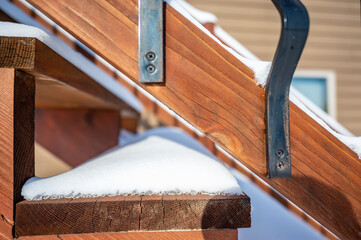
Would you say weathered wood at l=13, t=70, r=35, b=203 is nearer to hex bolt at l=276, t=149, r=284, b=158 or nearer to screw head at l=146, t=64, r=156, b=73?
screw head at l=146, t=64, r=156, b=73

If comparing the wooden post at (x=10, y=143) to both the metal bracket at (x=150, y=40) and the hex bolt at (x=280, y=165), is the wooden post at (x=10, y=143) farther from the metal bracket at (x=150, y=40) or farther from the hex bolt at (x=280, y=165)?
the hex bolt at (x=280, y=165)

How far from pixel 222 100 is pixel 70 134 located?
144cm

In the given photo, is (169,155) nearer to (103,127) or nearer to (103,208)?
(103,208)

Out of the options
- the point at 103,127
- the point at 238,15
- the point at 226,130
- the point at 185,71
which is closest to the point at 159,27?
the point at 185,71

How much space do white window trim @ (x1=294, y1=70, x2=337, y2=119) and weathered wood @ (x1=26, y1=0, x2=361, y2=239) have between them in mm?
3920

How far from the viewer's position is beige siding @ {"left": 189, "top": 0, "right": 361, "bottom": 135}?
412 cm

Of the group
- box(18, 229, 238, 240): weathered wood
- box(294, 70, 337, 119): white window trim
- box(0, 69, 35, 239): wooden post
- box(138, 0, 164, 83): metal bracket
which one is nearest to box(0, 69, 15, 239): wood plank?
box(0, 69, 35, 239): wooden post

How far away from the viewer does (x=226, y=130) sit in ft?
2.26

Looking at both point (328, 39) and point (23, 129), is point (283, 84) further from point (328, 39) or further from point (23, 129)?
point (328, 39)

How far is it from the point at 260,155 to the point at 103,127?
144cm

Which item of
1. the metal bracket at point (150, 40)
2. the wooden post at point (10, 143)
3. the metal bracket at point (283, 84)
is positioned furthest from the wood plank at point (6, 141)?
the metal bracket at point (283, 84)

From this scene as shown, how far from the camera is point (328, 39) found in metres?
4.34

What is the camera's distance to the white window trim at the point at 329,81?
4.26m

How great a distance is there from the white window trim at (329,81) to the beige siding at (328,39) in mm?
69
